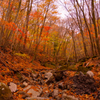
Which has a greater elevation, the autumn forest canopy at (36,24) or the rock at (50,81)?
the autumn forest canopy at (36,24)

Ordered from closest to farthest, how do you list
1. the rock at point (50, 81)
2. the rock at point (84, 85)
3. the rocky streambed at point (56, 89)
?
the rocky streambed at point (56, 89), the rock at point (84, 85), the rock at point (50, 81)

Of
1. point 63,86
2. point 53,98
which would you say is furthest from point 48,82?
point 53,98

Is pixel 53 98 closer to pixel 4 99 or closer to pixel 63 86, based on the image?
pixel 63 86

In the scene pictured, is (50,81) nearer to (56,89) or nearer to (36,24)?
(56,89)

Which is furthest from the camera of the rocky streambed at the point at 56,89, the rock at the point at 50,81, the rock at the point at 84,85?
the rock at the point at 50,81

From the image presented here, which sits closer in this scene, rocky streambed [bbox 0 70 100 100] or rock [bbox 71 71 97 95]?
rocky streambed [bbox 0 70 100 100]

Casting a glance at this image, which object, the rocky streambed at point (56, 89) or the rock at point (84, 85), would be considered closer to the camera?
the rocky streambed at point (56, 89)

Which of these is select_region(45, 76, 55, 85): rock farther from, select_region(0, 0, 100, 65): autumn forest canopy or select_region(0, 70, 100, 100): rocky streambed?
select_region(0, 0, 100, 65): autumn forest canopy

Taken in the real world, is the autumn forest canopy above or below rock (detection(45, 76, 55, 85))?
above

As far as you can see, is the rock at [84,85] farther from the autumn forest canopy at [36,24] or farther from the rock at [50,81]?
the autumn forest canopy at [36,24]

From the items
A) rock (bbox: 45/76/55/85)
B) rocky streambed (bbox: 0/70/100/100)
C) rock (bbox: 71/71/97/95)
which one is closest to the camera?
rocky streambed (bbox: 0/70/100/100)

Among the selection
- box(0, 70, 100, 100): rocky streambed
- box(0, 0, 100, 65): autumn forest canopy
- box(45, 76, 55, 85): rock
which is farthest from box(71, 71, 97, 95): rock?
box(0, 0, 100, 65): autumn forest canopy

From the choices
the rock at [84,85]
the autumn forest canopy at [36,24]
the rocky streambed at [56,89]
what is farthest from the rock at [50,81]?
the autumn forest canopy at [36,24]

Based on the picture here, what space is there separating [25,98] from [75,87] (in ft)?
10.0
